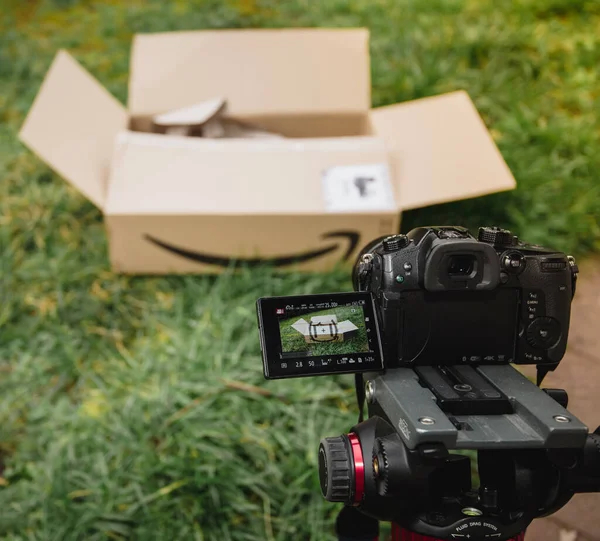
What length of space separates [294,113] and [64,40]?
4.41 feet

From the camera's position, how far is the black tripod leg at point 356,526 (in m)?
0.90

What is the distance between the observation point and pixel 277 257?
171 centimetres

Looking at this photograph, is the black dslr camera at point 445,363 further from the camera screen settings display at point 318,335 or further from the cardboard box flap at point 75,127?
the cardboard box flap at point 75,127

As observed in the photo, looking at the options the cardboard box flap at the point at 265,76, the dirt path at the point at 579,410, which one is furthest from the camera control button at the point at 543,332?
the cardboard box flap at the point at 265,76

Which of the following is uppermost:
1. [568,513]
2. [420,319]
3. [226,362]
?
[420,319]

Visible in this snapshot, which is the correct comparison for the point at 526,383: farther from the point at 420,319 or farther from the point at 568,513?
the point at 568,513

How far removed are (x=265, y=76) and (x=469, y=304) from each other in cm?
137

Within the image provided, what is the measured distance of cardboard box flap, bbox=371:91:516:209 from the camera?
1602 millimetres

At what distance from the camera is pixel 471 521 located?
70cm

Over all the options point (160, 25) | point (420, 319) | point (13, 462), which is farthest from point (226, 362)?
point (160, 25)

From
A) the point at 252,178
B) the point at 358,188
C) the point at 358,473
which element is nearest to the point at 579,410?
the point at 358,473

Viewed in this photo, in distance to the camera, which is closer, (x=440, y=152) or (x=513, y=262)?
(x=513, y=262)

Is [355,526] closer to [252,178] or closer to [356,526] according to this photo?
[356,526]

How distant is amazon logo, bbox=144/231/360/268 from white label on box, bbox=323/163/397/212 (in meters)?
0.07
